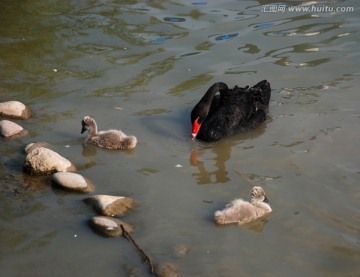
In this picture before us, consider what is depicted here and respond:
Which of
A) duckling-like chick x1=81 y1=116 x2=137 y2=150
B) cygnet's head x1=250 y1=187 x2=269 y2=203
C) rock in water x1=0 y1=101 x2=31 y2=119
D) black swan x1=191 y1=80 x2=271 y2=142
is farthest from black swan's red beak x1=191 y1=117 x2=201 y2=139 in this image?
rock in water x1=0 y1=101 x2=31 y2=119

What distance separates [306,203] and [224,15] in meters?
5.76

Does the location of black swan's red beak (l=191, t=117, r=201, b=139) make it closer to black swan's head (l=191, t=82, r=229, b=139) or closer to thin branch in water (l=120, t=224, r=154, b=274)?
black swan's head (l=191, t=82, r=229, b=139)

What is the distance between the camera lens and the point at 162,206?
17.6ft

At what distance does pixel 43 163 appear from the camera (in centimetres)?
570

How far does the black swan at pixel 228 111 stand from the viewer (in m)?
6.86

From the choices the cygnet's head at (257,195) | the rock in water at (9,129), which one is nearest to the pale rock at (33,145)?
the rock in water at (9,129)

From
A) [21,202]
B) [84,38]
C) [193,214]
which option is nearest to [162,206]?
[193,214]

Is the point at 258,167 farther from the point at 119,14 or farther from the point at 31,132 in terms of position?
the point at 119,14

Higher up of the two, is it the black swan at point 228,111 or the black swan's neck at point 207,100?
the black swan's neck at point 207,100

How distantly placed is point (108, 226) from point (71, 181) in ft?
2.63

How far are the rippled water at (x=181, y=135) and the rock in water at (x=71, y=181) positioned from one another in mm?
102

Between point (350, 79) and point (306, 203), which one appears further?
point (350, 79)

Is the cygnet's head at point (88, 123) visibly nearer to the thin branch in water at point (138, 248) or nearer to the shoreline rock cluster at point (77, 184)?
the shoreline rock cluster at point (77, 184)

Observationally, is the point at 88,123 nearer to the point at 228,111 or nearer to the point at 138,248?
the point at 228,111
